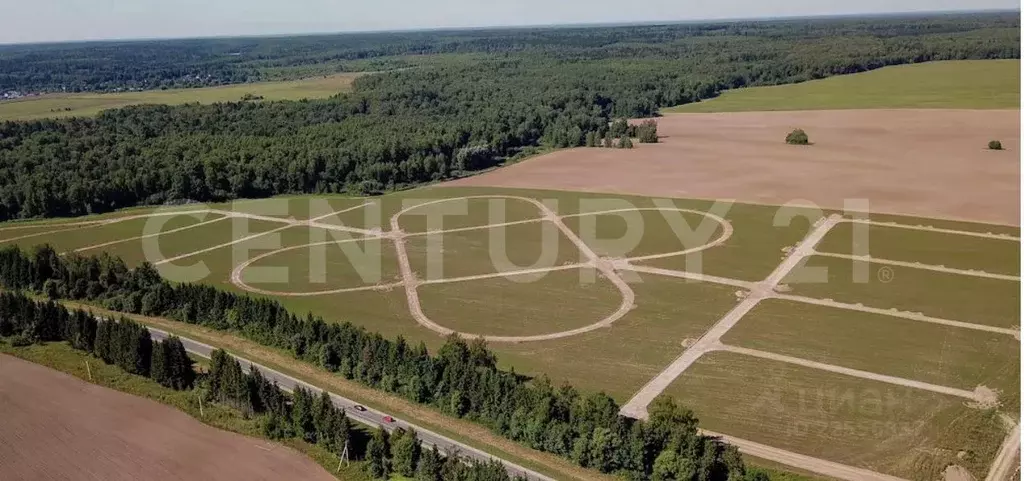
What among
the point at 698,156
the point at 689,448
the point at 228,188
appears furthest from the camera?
the point at 698,156

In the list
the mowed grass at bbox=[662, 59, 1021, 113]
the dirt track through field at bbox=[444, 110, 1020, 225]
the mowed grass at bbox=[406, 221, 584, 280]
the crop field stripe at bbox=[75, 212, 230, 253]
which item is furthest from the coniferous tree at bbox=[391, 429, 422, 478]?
the mowed grass at bbox=[662, 59, 1021, 113]

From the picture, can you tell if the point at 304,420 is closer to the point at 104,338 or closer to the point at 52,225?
the point at 104,338

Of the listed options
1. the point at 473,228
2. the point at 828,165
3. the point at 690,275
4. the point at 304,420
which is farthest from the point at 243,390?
the point at 828,165

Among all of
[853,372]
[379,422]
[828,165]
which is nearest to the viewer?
[379,422]

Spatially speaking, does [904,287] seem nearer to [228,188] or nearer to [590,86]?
[228,188]

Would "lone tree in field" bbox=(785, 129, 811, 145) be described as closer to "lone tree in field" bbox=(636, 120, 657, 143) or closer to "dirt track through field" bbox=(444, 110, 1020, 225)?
"dirt track through field" bbox=(444, 110, 1020, 225)

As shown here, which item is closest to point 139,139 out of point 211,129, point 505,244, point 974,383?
point 211,129
